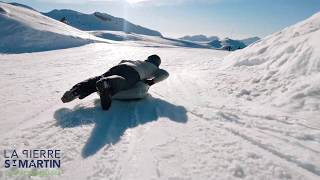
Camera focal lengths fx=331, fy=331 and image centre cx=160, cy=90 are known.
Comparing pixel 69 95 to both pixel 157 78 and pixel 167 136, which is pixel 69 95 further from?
pixel 157 78

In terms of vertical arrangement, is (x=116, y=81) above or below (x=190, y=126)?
above

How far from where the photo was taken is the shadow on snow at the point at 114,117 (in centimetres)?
545

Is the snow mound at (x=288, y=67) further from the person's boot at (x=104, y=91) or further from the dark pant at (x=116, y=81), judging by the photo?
the person's boot at (x=104, y=91)

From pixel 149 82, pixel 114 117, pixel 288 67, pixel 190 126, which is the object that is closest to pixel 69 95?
pixel 114 117

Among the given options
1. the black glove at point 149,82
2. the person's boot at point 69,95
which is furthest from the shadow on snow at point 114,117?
the black glove at point 149,82

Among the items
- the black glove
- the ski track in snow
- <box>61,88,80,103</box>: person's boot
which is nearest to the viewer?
the ski track in snow

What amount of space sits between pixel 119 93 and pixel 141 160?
2952 mm

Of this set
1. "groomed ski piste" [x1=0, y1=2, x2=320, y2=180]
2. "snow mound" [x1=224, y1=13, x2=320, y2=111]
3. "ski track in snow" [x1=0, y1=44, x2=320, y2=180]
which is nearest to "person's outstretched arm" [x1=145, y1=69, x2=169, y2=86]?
"groomed ski piste" [x1=0, y1=2, x2=320, y2=180]

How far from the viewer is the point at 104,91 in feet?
21.3

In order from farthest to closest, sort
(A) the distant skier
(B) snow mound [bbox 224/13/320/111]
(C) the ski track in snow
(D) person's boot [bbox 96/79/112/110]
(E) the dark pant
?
1. (B) snow mound [bbox 224/13/320/111]
2. (E) the dark pant
3. (A) the distant skier
4. (D) person's boot [bbox 96/79/112/110]
5. (C) the ski track in snow

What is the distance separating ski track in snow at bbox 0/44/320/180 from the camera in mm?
4367

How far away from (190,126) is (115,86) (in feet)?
5.77

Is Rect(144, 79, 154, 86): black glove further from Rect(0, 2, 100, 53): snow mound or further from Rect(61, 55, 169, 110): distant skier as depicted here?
Rect(0, 2, 100, 53): snow mound

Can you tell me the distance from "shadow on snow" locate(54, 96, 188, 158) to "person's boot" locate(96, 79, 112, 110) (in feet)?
0.69
